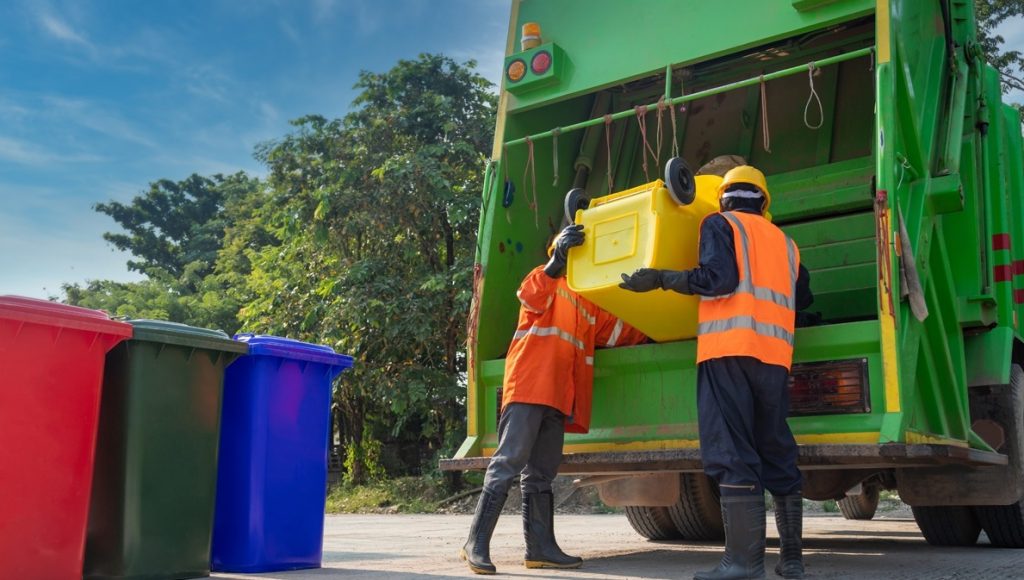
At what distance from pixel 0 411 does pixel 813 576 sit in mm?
2901

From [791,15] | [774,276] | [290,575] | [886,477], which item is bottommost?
[290,575]

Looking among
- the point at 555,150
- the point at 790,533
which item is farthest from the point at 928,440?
the point at 555,150

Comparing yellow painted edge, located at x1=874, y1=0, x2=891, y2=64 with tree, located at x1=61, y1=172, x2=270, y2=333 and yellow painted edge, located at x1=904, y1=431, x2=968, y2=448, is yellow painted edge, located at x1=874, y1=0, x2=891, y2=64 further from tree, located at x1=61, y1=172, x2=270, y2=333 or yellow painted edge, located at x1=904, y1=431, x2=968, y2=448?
tree, located at x1=61, y1=172, x2=270, y2=333

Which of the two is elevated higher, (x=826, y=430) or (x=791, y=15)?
(x=791, y=15)

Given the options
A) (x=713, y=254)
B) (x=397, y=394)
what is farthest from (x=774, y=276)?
(x=397, y=394)

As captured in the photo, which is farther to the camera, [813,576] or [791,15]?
[791,15]

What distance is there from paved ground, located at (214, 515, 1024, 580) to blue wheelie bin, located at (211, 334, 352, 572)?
5.3 inches

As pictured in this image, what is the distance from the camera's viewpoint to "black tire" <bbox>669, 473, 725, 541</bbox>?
230 inches

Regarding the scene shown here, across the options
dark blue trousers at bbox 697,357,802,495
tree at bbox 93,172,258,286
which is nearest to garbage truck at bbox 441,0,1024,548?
dark blue trousers at bbox 697,357,802,495

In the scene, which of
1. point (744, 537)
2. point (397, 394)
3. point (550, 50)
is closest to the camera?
point (744, 537)

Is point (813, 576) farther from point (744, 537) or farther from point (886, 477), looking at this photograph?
point (886, 477)

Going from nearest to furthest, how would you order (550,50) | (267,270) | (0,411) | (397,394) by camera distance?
(0,411), (550,50), (397,394), (267,270)

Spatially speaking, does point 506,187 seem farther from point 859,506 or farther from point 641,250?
point 859,506

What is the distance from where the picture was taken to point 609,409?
14.2ft
